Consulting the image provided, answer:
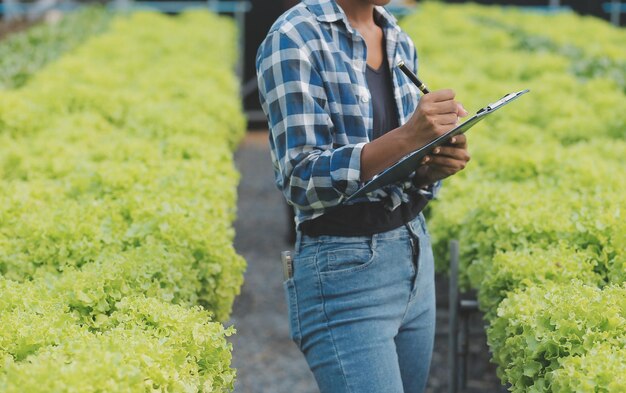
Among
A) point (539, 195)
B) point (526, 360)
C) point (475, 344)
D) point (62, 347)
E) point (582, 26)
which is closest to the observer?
point (62, 347)

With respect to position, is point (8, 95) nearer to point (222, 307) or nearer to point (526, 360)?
point (222, 307)

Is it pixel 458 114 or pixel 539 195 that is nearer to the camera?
pixel 458 114

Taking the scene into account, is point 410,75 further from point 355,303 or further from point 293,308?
point 293,308

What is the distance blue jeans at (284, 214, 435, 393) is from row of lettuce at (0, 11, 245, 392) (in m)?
0.36

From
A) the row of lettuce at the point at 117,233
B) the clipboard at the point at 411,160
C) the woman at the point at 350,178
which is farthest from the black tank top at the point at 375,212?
the row of lettuce at the point at 117,233

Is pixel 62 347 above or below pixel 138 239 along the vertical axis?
above

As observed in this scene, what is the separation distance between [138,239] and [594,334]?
2.40 metres

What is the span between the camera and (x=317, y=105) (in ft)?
10.3

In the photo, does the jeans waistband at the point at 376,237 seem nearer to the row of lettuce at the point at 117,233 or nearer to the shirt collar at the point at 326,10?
the row of lettuce at the point at 117,233

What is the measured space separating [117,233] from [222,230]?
68 centimetres

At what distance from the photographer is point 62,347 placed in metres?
3.00

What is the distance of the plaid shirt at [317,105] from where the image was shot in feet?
10.1

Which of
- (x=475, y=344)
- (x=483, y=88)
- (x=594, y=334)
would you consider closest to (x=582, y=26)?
(x=483, y=88)

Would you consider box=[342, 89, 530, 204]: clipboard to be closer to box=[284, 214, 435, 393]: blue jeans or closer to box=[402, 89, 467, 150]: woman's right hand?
box=[402, 89, 467, 150]: woman's right hand
